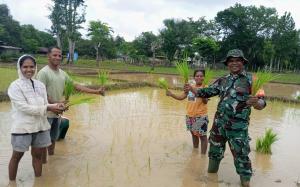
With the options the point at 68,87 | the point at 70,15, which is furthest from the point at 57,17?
the point at 68,87

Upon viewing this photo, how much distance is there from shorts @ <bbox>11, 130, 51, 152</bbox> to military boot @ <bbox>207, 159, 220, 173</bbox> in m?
2.09

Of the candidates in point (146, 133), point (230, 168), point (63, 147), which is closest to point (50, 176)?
point (63, 147)

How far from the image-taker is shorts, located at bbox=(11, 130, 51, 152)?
3896mm

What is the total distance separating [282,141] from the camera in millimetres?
7285

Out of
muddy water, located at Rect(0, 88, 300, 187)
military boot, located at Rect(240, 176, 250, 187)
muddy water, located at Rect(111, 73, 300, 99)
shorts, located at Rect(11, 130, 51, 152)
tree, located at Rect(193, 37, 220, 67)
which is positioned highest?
tree, located at Rect(193, 37, 220, 67)

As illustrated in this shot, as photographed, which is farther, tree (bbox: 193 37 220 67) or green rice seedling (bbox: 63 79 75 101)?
tree (bbox: 193 37 220 67)

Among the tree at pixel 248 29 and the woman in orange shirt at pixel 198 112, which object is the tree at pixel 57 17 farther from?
the woman in orange shirt at pixel 198 112

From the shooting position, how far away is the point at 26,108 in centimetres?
381

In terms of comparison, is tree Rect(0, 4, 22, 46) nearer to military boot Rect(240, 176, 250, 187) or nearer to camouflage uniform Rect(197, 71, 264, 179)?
camouflage uniform Rect(197, 71, 264, 179)

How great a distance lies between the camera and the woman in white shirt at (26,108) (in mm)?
3846

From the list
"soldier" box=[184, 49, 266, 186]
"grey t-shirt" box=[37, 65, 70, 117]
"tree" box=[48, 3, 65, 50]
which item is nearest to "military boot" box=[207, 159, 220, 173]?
"soldier" box=[184, 49, 266, 186]

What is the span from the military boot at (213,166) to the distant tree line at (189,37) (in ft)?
110

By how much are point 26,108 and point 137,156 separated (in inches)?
84.3

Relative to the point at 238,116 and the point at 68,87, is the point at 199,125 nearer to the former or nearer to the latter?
the point at 238,116
